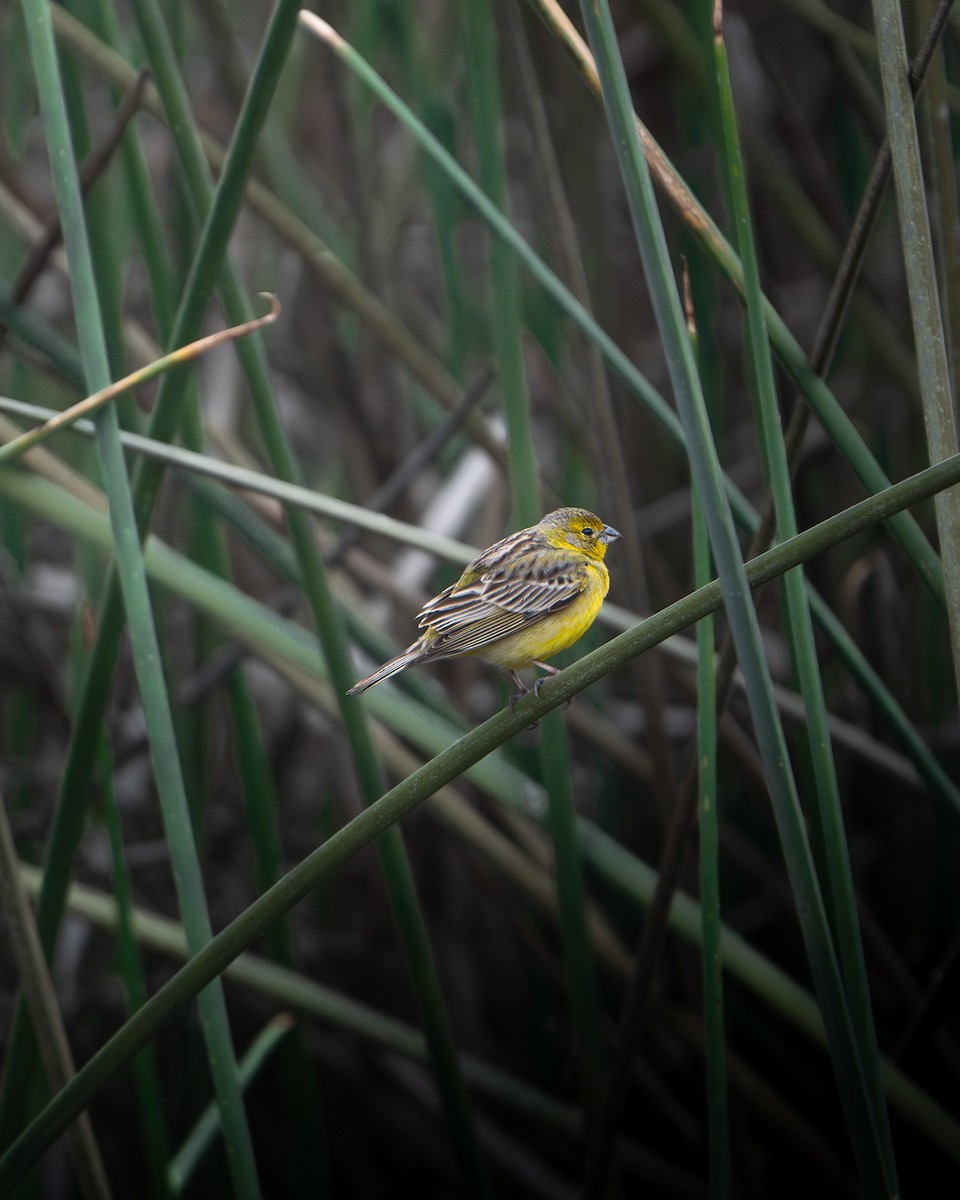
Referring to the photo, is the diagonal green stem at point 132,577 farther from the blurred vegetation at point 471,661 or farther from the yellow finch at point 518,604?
the yellow finch at point 518,604

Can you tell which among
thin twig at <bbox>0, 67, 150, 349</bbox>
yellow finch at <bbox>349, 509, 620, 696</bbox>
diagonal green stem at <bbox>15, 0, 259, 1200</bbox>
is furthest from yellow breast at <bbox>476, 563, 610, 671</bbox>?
thin twig at <bbox>0, 67, 150, 349</bbox>

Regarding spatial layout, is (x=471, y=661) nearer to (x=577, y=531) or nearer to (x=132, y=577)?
(x=577, y=531)

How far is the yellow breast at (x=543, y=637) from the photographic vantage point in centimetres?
157

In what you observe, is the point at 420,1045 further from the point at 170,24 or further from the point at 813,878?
the point at 170,24

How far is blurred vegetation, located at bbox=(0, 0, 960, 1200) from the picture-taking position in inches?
51.5

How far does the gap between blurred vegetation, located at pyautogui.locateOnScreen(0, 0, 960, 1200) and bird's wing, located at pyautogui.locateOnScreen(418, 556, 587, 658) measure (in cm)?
14

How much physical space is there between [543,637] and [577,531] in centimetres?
20

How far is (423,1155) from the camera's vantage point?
2.85 m

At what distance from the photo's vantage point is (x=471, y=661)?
2.88m

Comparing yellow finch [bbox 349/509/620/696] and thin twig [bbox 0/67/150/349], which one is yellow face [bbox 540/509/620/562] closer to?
yellow finch [bbox 349/509/620/696]

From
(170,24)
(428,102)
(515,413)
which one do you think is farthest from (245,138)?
(428,102)

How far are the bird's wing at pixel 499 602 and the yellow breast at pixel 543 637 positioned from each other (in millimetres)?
12

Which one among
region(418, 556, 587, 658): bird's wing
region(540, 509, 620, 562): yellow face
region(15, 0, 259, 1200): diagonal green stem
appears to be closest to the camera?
region(15, 0, 259, 1200): diagonal green stem

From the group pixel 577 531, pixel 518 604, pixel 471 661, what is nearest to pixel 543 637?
pixel 518 604
